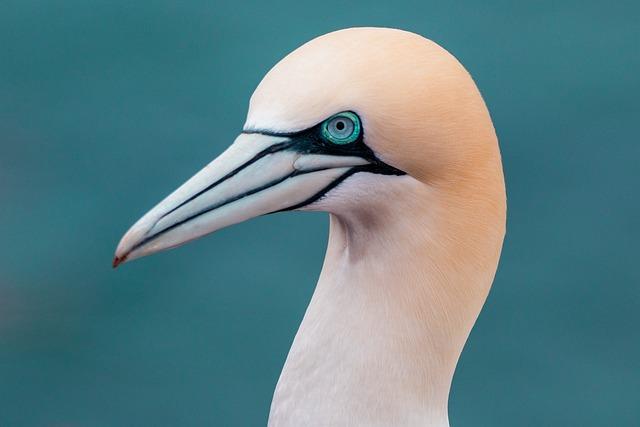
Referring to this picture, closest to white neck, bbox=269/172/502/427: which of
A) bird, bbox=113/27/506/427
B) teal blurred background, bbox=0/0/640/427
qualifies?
bird, bbox=113/27/506/427

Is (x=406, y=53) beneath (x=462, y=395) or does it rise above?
above

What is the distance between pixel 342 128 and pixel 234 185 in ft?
0.86

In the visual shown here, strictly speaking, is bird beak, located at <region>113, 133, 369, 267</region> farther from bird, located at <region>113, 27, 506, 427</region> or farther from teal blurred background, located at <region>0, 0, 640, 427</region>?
teal blurred background, located at <region>0, 0, 640, 427</region>

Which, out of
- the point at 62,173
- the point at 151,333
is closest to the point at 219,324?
the point at 151,333

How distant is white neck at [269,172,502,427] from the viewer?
2.94 meters

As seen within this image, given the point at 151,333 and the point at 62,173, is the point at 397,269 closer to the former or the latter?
the point at 151,333

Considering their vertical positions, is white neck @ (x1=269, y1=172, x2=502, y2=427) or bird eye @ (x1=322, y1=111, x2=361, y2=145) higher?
bird eye @ (x1=322, y1=111, x2=361, y2=145)

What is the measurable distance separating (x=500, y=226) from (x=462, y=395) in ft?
7.66

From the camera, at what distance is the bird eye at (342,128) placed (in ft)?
9.04

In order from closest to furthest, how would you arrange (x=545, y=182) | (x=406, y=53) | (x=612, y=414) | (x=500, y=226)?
(x=406, y=53)
(x=500, y=226)
(x=612, y=414)
(x=545, y=182)

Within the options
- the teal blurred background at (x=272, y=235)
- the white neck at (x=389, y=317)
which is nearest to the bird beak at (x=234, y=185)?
the white neck at (x=389, y=317)

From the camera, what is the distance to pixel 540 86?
551cm

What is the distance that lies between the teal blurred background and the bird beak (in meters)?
2.40

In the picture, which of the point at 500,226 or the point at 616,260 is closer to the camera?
the point at 500,226
